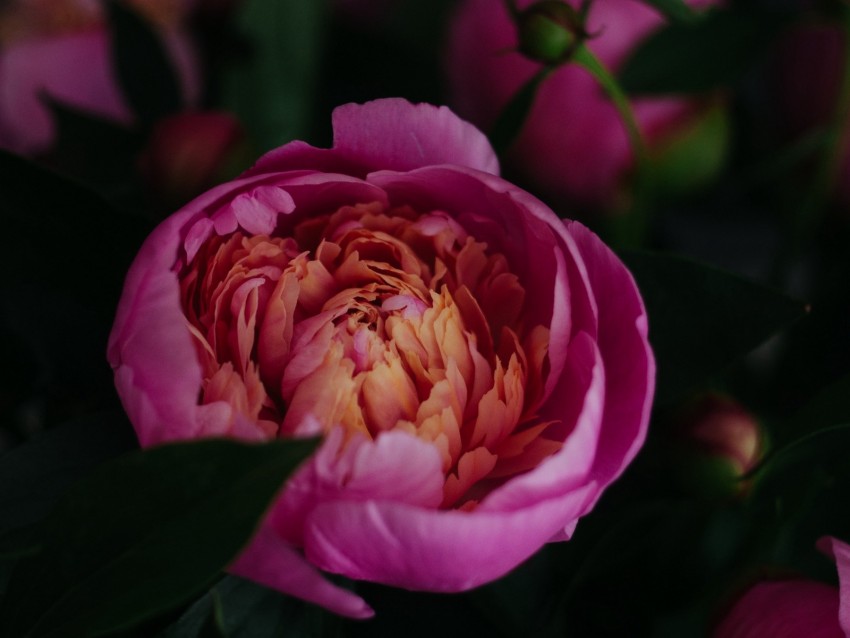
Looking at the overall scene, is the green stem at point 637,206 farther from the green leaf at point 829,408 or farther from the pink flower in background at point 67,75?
the pink flower in background at point 67,75

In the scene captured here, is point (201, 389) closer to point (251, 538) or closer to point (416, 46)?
point (251, 538)

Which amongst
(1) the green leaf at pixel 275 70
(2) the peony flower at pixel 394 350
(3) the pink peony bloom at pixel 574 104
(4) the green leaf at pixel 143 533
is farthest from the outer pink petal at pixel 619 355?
(1) the green leaf at pixel 275 70

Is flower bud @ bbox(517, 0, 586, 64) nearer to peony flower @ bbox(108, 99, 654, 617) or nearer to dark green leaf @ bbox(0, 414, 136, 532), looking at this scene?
peony flower @ bbox(108, 99, 654, 617)

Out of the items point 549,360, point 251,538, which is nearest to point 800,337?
point 549,360

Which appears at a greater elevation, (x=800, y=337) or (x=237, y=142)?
(x=237, y=142)

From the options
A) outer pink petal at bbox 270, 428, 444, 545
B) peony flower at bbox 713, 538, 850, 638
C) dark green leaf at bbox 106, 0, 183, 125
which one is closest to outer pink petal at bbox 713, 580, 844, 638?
peony flower at bbox 713, 538, 850, 638

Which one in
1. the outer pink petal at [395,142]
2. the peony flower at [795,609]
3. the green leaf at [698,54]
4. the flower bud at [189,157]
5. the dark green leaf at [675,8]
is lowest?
the peony flower at [795,609]
